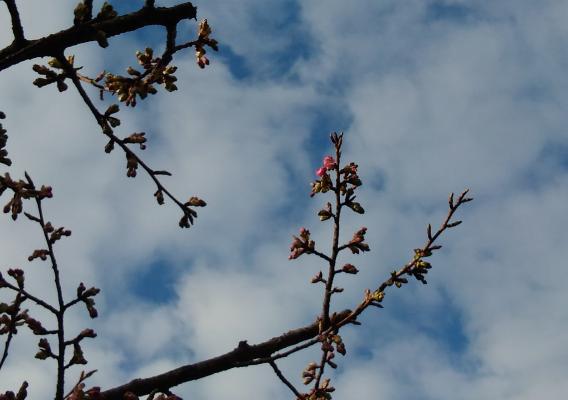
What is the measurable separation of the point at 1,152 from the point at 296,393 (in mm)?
2507

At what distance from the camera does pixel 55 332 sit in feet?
13.2

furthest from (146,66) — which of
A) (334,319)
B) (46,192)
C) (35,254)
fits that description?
(334,319)

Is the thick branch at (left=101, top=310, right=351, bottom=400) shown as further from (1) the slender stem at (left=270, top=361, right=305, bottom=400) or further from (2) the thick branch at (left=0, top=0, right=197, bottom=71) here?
(2) the thick branch at (left=0, top=0, right=197, bottom=71)

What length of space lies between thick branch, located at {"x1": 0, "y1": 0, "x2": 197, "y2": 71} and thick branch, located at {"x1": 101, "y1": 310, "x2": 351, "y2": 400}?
242 centimetres

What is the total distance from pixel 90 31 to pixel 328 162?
1986 millimetres

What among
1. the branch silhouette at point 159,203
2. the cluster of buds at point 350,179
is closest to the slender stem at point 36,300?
the branch silhouette at point 159,203

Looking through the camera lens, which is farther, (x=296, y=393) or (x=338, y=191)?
(x=338, y=191)

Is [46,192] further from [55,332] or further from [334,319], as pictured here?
[334,319]

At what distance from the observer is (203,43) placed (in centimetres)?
498

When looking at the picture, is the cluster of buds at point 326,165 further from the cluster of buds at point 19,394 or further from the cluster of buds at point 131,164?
the cluster of buds at point 19,394

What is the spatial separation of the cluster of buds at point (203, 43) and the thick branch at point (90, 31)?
0.19 meters

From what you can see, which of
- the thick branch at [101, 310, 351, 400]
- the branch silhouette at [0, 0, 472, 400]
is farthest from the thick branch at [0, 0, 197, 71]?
the thick branch at [101, 310, 351, 400]

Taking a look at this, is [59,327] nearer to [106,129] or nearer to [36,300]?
[36,300]

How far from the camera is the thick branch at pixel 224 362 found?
4.78 meters
